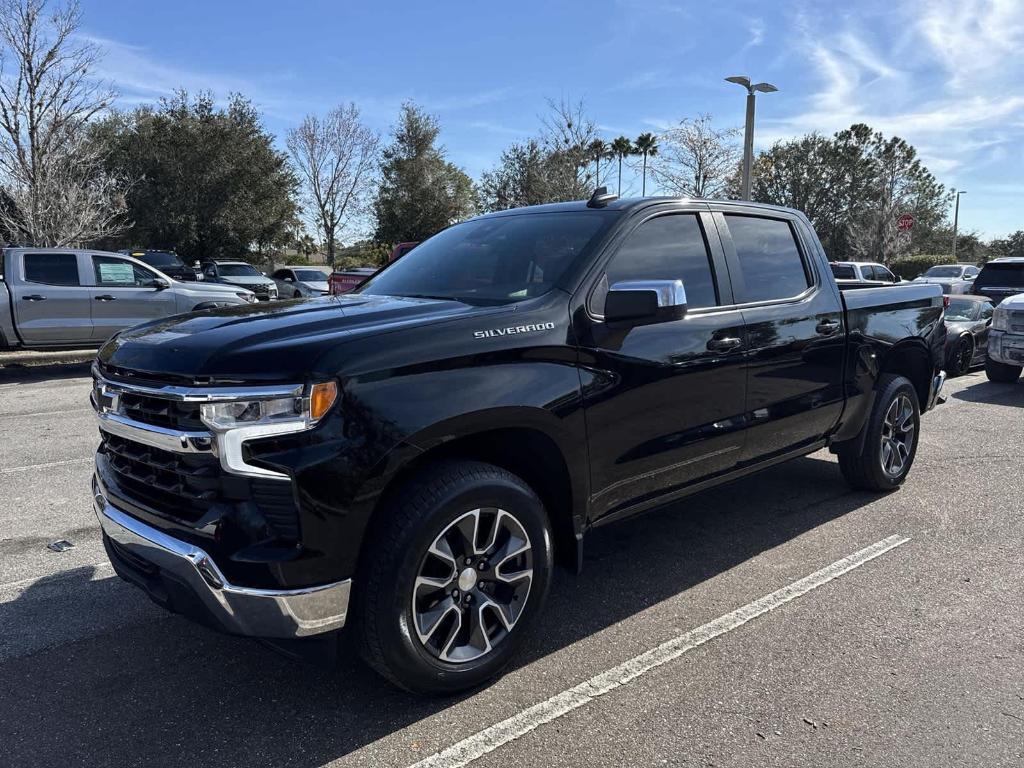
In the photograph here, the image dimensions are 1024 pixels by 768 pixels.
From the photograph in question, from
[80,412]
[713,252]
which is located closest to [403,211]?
[80,412]

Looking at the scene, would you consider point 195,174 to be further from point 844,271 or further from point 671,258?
point 671,258

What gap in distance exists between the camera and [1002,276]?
16.3m

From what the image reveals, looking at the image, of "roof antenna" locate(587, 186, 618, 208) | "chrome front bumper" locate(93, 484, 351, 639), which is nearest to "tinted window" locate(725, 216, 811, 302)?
"roof antenna" locate(587, 186, 618, 208)

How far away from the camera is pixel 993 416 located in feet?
28.0

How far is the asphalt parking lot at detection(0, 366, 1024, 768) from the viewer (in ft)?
8.59

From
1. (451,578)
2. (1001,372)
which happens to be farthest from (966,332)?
(451,578)

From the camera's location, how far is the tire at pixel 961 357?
11.7 meters

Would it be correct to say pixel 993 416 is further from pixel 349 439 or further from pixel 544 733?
pixel 349 439

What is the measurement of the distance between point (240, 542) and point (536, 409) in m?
1.17

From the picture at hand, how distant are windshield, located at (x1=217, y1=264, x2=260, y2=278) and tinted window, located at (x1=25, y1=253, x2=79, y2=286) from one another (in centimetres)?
1221

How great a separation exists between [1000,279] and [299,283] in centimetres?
1856

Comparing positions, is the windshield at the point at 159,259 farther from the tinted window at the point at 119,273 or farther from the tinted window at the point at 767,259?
the tinted window at the point at 767,259

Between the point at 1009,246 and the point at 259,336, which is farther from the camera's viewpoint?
the point at 1009,246

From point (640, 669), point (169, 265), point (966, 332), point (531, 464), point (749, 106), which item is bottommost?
point (640, 669)
